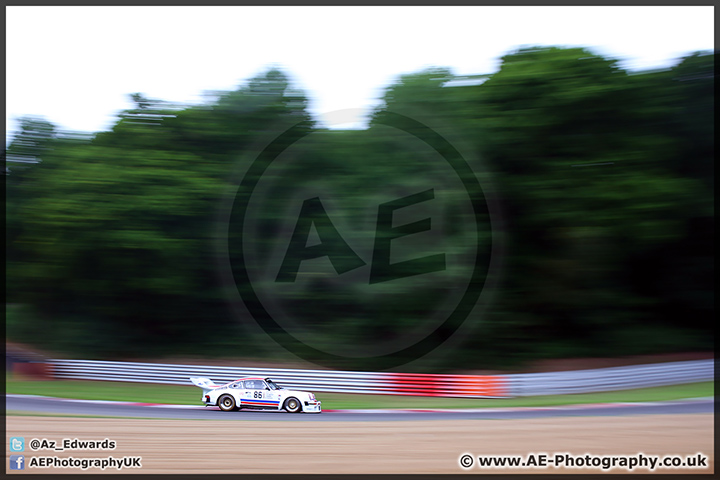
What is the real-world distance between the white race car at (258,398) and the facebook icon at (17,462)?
284 cm

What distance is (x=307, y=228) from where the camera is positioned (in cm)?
1139

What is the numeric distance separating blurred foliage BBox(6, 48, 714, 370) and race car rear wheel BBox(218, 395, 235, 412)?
2678mm

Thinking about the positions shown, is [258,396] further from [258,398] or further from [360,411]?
[360,411]

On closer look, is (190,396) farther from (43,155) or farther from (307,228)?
(43,155)

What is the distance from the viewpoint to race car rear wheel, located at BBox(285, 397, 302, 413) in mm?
8578

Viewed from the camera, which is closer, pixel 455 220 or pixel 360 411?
pixel 360 411

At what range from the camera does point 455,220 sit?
10.9 m

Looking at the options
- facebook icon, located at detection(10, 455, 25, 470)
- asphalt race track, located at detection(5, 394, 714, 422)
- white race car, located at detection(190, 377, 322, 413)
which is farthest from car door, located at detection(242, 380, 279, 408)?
facebook icon, located at detection(10, 455, 25, 470)

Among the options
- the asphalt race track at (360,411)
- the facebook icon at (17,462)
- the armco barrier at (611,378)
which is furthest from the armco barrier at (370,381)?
the facebook icon at (17,462)

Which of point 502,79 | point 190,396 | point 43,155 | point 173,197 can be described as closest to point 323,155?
point 173,197

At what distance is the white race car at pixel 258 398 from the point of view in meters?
8.59

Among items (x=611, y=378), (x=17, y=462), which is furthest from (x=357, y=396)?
(x=17, y=462)

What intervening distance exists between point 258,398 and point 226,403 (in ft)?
1.77

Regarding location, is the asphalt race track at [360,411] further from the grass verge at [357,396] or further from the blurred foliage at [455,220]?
the blurred foliage at [455,220]
